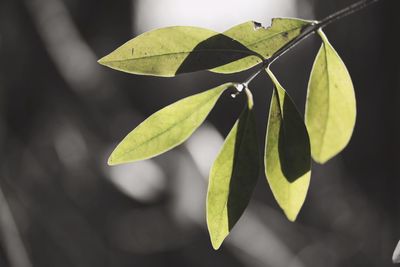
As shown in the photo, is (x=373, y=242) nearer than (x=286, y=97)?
No

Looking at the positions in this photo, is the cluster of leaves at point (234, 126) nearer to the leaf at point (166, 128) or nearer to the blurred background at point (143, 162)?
the leaf at point (166, 128)

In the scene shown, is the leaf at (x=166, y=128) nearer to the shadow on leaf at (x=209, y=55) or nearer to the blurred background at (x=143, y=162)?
the shadow on leaf at (x=209, y=55)

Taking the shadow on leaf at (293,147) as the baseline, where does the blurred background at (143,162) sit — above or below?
below

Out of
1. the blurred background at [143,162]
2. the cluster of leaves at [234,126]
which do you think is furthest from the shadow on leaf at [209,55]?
the blurred background at [143,162]

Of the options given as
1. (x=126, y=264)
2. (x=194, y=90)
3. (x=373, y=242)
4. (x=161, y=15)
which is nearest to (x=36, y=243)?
(x=126, y=264)

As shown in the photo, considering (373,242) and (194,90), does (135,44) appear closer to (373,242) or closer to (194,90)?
(373,242)

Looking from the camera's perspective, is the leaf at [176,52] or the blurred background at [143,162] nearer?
the leaf at [176,52]

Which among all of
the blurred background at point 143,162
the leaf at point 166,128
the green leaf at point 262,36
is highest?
the green leaf at point 262,36

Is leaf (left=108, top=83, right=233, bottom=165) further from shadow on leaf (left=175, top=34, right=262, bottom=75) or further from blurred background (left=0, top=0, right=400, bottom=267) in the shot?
blurred background (left=0, top=0, right=400, bottom=267)
